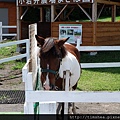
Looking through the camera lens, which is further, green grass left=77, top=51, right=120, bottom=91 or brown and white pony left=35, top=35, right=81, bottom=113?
green grass left=77, top=51, right=120, bottom=91

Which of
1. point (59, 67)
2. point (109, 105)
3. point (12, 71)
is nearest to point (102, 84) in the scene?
point (109, 105)

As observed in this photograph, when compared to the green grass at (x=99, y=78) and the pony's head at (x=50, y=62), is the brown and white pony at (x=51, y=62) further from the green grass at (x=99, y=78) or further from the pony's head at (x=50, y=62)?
the green grass at (x=99, y=78)

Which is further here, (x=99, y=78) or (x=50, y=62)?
(x=99, y=78)

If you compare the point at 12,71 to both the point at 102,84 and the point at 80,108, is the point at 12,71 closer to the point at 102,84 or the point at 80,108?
the point at 102,84

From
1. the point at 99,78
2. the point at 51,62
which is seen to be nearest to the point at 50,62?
the point at 51,62

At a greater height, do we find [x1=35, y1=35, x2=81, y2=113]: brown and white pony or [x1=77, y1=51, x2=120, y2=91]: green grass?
[x1=35, y1=35, x2=81, y2=113]: brown and white pony

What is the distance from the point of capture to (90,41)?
13.4 meters

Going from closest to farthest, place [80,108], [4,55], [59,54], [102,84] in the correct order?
[59,54] < [80,108] < [102,84] < [4,55]

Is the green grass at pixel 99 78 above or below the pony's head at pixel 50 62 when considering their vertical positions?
below

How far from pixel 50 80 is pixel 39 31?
37.8 ft

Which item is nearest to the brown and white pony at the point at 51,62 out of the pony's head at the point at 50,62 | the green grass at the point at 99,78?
the pony's head at the point at 50,62

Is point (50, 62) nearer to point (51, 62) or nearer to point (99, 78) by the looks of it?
point (51, 62)

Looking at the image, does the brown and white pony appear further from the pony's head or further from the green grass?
the green grass

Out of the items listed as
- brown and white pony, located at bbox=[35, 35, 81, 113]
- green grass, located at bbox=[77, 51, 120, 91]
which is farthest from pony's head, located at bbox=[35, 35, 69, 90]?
green grass, located at bbox=[77, 51, 120, 91]
